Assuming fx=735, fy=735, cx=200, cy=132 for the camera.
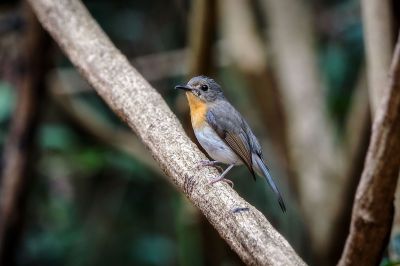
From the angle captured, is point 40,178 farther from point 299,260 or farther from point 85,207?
point 299,260

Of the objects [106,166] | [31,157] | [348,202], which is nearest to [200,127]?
[348,202]

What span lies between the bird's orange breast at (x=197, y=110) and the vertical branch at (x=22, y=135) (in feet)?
4.11

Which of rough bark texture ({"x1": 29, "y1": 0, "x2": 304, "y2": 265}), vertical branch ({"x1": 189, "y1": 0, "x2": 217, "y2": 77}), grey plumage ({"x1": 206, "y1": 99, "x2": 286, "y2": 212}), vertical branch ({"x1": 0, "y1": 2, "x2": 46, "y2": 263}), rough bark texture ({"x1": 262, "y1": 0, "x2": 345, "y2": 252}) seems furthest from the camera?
rough bark texture ({"x1": 262, "y1": 0, "x2": 345, "y2": 252})

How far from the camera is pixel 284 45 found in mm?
5258

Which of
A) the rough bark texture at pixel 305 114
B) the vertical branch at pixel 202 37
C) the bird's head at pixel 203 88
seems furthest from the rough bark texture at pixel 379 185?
the rough bark texture at pixel 305 114

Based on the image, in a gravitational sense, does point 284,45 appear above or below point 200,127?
below

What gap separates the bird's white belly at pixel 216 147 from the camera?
11.6 feet

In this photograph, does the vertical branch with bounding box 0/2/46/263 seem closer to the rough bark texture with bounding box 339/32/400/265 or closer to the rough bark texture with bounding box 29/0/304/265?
the rough bark texture with bounding box 29/0/304/265

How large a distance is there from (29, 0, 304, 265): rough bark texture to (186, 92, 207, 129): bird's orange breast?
0.61m

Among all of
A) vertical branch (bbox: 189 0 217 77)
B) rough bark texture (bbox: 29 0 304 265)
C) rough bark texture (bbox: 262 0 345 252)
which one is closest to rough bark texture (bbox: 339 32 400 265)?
rough bark texture (bbox: 29 0 304 265)

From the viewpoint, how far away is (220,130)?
3598 mm

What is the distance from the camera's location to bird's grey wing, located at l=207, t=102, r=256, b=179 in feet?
11.5

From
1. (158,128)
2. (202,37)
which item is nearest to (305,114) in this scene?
(202,37)

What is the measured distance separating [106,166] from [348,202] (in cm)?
220
